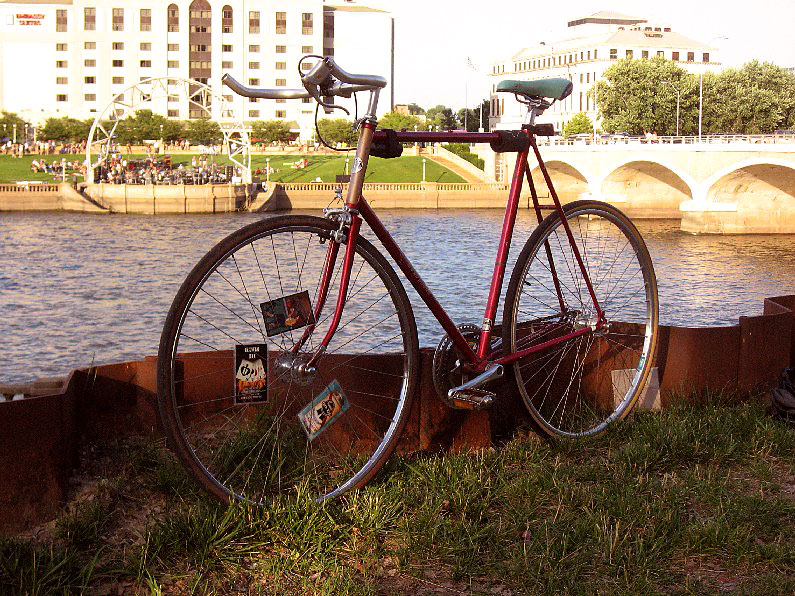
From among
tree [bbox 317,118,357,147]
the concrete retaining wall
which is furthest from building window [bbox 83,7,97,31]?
the concrete retaining wall

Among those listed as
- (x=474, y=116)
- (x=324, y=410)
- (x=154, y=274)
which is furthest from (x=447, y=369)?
(x=474, y=116)

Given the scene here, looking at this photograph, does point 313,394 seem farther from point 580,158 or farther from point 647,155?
point 580,158

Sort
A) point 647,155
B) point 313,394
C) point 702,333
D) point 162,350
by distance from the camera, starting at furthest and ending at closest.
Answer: point 647,155 < point 702,333 < point 313,394 < point 162,350

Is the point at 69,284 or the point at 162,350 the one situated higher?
the point at 162,350

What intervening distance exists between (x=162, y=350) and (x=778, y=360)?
7.85ft

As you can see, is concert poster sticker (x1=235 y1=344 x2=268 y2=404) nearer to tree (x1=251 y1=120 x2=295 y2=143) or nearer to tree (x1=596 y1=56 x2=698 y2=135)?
tree (x1=596 y1=56 x2=698 y2=135)

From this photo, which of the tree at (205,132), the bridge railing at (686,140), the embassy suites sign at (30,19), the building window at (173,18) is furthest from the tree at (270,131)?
the bridge railing at (686,140)

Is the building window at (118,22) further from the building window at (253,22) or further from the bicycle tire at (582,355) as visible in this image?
the bicycle tire at (582,355)

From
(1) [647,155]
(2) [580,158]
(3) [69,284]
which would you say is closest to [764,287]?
(3) [69,284]

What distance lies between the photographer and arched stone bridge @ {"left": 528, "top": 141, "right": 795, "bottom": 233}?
125 ft

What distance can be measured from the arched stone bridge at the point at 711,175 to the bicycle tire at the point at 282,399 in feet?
107

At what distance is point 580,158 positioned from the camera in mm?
45312

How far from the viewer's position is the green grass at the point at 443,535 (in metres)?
2.24

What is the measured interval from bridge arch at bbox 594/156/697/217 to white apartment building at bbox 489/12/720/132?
28.0 meters
